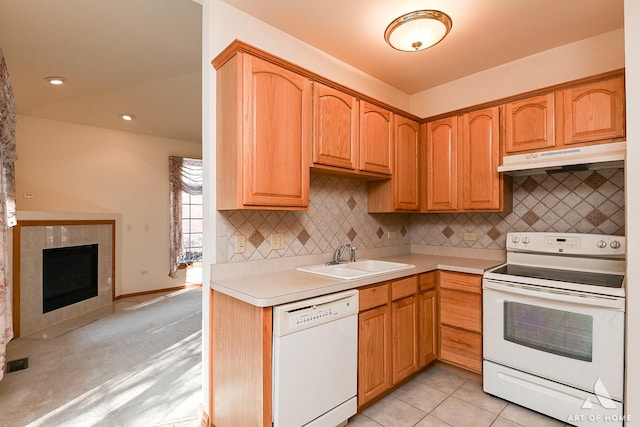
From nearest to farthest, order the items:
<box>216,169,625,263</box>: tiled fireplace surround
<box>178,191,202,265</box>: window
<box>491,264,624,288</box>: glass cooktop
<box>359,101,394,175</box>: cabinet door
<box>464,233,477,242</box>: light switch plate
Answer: <box>491,264,624,288</box>: glass cooktop, <box>216,169,625,263</box>: tiled fireplace surround, <box>359,101,394,175</box>: cabinet door, <box>464,233,477,242</box>: light switch plate, <box>178,191,202,265</box>: window

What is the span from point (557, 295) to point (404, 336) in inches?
39.7

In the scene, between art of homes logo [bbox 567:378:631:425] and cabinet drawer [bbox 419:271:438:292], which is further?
cabinet drawer [bbox 419:271:438:292]

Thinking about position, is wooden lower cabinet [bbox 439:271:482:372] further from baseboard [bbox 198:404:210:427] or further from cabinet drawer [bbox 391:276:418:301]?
baseboard [bbox 198:404:210:427]

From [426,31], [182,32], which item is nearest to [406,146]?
[426,31]

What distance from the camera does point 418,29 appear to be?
199 centimetres

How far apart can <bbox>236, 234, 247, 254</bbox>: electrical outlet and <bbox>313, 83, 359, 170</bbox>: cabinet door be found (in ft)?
2.32

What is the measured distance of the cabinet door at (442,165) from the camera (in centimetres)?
284

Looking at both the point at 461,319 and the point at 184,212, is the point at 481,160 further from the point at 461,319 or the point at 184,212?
the point at 184,212

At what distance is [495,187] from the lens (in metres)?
2.58

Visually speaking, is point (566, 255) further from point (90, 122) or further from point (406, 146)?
point (90, 122)

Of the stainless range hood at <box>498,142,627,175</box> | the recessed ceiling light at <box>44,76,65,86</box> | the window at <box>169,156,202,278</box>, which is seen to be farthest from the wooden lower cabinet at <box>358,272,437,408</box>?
the window at <box>169,156,202,278</box>

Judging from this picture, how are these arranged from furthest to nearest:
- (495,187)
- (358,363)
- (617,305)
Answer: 1. (495,187)
2. (358,363)
3. (617,305)

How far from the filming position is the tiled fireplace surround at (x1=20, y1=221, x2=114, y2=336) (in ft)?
11.5

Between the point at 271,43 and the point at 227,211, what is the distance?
130 cm
